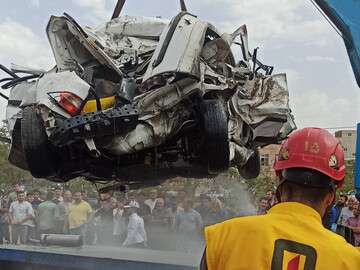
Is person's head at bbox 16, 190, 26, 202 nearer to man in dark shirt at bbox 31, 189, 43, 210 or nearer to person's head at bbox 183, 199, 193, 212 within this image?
man in dark shirt at bbox 31, 189, 43, 210

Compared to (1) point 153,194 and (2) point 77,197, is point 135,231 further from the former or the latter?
(2) point 77,197

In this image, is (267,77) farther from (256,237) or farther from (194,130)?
(256,237)

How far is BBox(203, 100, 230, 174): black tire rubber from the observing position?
3902mm

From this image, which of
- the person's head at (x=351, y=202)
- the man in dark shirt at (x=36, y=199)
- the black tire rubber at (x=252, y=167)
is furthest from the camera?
the man in dark shirt at (x=36, y=199)

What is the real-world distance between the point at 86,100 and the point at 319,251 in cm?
273

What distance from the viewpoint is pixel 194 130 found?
13.4 ft

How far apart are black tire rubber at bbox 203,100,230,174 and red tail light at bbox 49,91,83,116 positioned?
2.62ft

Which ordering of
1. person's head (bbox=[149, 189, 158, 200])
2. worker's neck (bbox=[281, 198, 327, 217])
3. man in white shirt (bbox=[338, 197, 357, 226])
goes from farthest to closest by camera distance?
person's head (bbox=[149, 189, 158, 200]), man in white shirt (bbox=[338, 197, 357, 226]), worker's neck (bbox=[281, 198, 327, 217])

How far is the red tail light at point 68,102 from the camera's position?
12.6 feet

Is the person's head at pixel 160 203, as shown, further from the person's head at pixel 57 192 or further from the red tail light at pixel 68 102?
the red tail light at pixel 68 102

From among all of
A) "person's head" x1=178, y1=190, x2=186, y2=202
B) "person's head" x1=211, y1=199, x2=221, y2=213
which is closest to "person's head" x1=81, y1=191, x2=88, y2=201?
"person's head" x1=178, y1=190, x2=186, y2=202

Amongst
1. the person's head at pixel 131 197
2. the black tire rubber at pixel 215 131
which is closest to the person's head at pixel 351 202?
the black tire rubber at pixel 215 131

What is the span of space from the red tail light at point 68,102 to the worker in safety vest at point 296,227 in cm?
247

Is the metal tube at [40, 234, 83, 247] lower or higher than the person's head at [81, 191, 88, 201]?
lower
